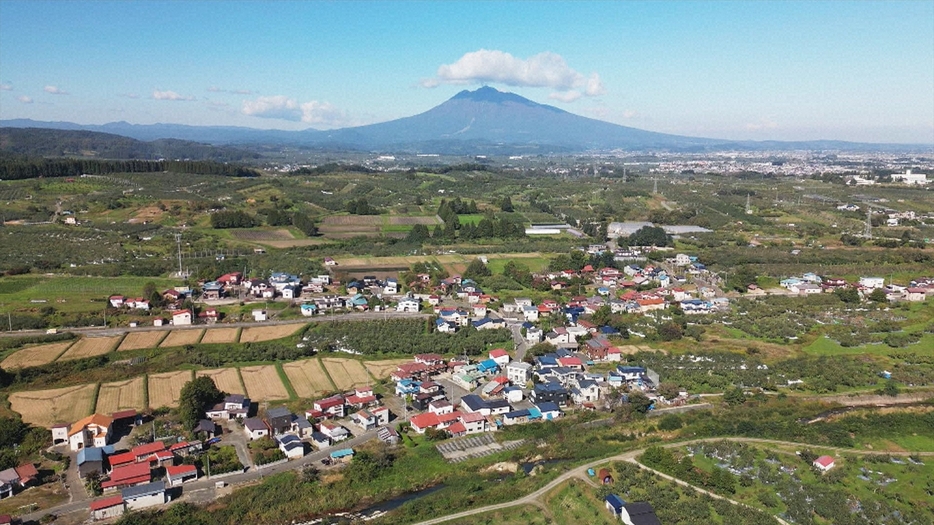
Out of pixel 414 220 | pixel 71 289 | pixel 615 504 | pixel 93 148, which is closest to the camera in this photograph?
pixel 615 504

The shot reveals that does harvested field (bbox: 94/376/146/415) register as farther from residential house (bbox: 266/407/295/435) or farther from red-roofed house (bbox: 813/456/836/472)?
red-roofed house (bbox: 813/456/836/472)

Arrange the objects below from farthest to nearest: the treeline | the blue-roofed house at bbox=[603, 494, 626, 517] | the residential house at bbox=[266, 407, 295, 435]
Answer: the treeline < the residential house at bbox=[266, 407, 295, 435] < the blue-roofed house at bbox=[603, 494, 626, 517]

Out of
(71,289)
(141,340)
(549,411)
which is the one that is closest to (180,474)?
(549,411)

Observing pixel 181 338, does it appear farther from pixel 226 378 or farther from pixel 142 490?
pixel 142 490

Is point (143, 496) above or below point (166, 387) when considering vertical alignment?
below

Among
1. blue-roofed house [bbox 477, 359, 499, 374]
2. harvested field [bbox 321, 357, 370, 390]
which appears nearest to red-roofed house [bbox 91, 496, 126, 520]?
harvested field [bbox 321, 357, 370, 390]

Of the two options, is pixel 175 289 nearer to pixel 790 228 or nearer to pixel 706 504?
pixel 706 504

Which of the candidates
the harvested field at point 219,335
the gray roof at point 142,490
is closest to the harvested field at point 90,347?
the harvested field at point 219,335

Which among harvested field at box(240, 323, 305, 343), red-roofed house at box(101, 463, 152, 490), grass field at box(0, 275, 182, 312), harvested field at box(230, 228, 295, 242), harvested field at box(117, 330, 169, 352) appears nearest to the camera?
red-roofed house at box(101, 463, 152, 490)
